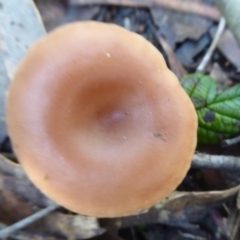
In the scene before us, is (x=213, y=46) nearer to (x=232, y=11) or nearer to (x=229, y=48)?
(x=229, y=48)

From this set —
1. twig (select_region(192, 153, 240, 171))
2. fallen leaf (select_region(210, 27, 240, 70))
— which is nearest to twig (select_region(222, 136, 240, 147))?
twig (select_region(192, 153, 240, 171))

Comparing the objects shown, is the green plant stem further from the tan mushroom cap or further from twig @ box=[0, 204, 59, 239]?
twig @ box=[0, 204, 59, 239]

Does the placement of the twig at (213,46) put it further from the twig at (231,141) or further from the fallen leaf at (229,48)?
the twig at (231,141)

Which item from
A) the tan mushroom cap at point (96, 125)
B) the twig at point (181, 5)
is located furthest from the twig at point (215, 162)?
the twig at point (181, 5)

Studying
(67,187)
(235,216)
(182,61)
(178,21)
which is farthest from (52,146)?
(178,21)

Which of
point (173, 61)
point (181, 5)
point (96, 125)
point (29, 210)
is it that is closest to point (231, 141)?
point (173, 61)

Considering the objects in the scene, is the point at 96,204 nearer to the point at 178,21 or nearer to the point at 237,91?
the point at 237,91
